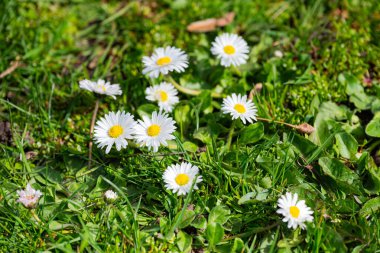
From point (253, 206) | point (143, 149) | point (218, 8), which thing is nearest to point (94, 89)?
point (143, 149)

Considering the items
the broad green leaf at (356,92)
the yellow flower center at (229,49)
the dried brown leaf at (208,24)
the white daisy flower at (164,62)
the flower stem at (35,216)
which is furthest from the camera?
the dried brown leaf at (208,24)

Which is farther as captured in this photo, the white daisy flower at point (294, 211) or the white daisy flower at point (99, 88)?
the white daisy flower at point (99, 88)

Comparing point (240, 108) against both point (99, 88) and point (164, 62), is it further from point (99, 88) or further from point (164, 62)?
point (99, 88)

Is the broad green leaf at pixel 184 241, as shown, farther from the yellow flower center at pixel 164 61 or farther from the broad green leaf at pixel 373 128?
the broad green leaf at pixel 373 128

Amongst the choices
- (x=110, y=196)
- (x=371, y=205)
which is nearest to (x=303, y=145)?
(x=371, y=205)

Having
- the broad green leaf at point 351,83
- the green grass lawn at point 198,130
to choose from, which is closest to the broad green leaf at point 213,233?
the green grass lawn at point 198,130

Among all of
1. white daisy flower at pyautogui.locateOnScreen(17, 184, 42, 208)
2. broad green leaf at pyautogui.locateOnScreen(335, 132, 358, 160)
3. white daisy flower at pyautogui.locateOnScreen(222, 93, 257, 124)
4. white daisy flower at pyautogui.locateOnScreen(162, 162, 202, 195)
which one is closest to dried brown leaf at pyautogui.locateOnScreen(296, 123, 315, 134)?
broad green leaf at pyautogui.locateOnScreen(335, 132, 358, 160)

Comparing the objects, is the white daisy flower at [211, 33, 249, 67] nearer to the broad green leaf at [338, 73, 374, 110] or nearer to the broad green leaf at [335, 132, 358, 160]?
the broad green leaf at [338, 73, 374, 110]

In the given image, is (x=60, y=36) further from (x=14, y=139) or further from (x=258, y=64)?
(x=258, y=64)
